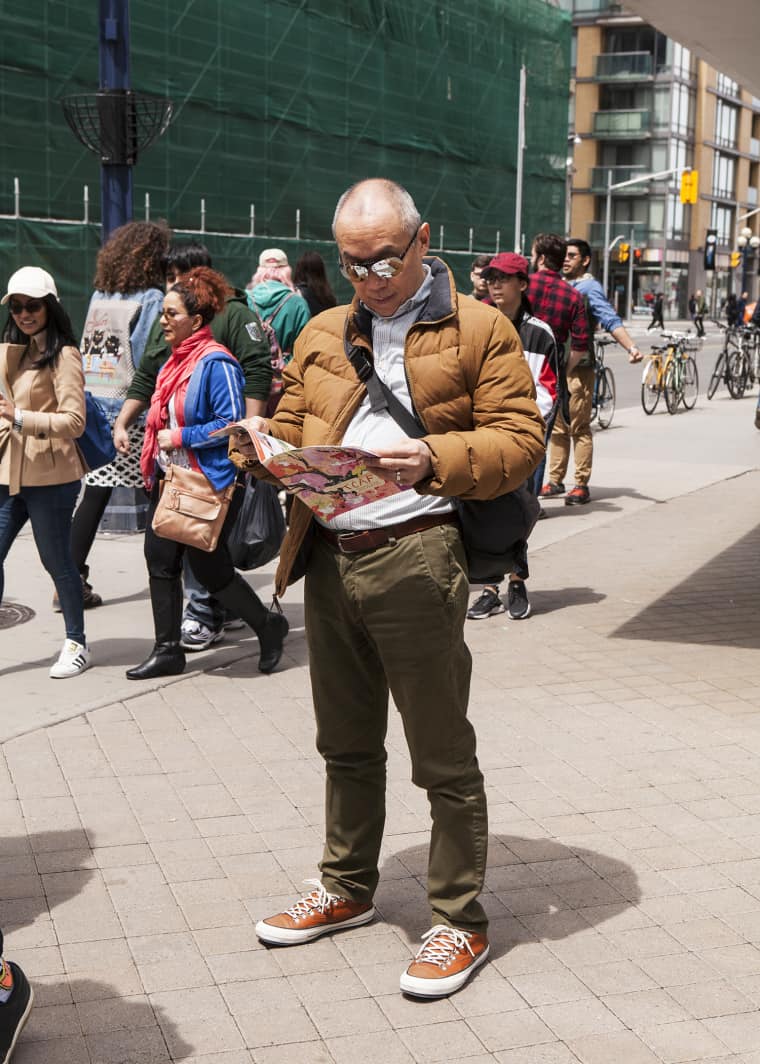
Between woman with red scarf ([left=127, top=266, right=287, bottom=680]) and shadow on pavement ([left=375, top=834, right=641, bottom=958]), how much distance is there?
1885 millimetres

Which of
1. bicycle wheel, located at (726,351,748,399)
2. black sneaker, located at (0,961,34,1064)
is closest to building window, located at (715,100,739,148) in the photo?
bicycle wheel, located at (726,351,748,399)

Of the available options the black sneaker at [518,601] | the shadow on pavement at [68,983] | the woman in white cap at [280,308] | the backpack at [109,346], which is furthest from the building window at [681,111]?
the shadow on pavement at [68,983]

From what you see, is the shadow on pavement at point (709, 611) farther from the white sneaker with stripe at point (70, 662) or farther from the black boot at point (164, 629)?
the white sneaker with stripe at point (70, 662)

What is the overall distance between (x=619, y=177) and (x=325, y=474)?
74241mm

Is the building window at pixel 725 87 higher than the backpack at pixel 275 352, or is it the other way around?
the building window at pixel 725 87

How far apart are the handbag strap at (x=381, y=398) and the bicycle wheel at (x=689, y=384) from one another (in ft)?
53.7

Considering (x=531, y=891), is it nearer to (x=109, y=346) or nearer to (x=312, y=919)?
(x=312, y=919)

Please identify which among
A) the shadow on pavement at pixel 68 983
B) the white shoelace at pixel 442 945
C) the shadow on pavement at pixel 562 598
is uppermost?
the white shoelace at pixel 442 945

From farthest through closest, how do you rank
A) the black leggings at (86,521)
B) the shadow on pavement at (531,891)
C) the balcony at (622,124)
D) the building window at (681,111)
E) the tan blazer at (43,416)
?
the balcony at (622,124) → the building window at (681,111) → the black leggings at (86,521) → the tan blazer at (43,416) → the shadow on pavement at (531,891)

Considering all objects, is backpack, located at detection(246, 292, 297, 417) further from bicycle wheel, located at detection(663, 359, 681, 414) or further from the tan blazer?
bicycle wheel, located at detection(663, 359, 681, 414)

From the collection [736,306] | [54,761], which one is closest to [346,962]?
[54,761]

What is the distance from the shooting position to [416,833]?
463cm

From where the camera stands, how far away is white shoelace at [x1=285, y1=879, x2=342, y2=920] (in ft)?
12.7

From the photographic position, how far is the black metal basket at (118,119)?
947cm
